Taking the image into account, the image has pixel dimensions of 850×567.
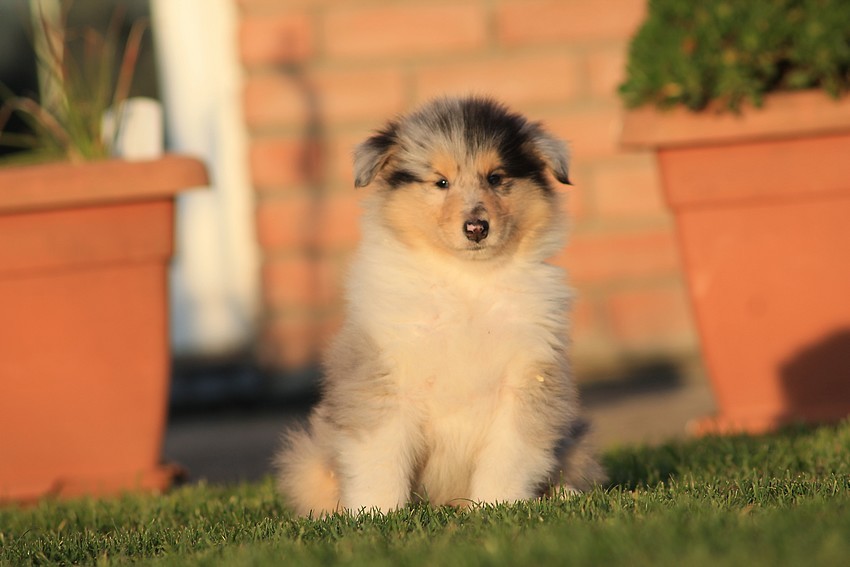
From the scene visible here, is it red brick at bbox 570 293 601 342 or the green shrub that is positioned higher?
the green shrub

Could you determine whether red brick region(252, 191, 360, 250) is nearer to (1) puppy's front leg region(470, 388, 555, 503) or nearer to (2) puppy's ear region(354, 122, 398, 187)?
(2) puppy's ear region(354, 122, 398, 187)

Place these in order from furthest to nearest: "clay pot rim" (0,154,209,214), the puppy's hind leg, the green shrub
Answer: the green shrub, "clay pot rim" (0,154,209,214), the puppy's hind leg

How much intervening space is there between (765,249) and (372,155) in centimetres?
186

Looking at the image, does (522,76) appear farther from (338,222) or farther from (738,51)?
(738,51)

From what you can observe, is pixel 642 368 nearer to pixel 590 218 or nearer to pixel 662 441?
pixel 590 218

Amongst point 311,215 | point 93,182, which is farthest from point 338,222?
point 93,182

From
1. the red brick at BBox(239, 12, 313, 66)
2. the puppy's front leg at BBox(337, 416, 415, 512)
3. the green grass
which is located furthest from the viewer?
the red brick at BBox(239, 12, 313, 66)

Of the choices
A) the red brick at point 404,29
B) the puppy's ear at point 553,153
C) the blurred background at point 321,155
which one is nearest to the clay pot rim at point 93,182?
the puppy's ear at point 553,153

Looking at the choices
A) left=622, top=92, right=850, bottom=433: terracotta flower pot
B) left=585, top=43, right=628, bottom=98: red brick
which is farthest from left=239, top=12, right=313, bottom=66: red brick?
left=622, top=92, right=850, bottom=433: terracotta flower pot

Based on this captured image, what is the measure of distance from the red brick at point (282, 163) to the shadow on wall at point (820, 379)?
9.06ft

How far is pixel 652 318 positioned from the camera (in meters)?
6.41

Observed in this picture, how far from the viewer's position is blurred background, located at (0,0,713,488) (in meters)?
6.21

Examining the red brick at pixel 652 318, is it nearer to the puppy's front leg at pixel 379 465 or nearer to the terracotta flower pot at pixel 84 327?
the terracotta flower pot at pixel 84 327

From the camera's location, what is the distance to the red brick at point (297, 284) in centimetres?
620
